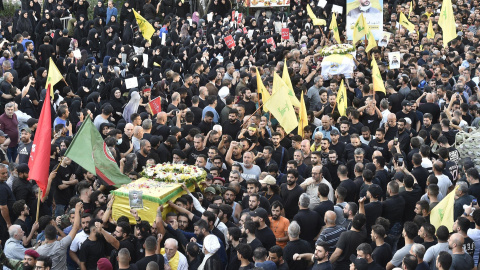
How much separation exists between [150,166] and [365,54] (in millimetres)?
11176

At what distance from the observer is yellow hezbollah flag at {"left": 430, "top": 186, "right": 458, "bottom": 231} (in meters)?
11.2

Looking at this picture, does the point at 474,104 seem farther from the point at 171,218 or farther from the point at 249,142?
the point at 171,218

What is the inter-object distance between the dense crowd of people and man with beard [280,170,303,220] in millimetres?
23

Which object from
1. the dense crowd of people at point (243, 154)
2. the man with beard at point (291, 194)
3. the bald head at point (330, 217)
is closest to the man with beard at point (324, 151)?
the dense crowd of people at point (243, 154)

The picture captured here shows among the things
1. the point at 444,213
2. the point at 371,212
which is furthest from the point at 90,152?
the point at 444,213

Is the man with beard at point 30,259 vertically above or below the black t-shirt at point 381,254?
above

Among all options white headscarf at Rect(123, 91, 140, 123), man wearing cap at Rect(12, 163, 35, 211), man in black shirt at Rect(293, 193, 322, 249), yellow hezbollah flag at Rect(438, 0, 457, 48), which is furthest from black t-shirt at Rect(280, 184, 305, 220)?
yellow hezbollah flag at Rect(438, 0, 457, 48)

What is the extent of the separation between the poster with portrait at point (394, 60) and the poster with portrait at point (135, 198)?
1098cm

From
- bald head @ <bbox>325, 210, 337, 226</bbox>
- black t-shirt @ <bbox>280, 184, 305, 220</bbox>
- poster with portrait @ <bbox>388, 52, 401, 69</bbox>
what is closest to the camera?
bald head @ <bbox>325, 210, 337, 226</bbox>

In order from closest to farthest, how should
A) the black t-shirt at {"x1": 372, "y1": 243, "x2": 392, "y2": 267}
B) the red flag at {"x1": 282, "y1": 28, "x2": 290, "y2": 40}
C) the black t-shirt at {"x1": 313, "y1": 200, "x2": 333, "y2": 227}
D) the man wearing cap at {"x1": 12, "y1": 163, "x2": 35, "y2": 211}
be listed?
1. the black t-shirt at {"x1": 372, "y1": 243, "x2": 392, "y2": 267}
2. the black t-shirt at {"x1": 313, "y1": 200, "x2": 333, "y2": 227}
3. the man wearing cap at {"x1": 12, "y1": 163, "x2": 35, "y2": 211}
4. the red flag at {"x1": 282, "y1": 28, "x2": 290, "y2": 40}

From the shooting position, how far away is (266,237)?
11156mm

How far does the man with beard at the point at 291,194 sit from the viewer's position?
12812 mm

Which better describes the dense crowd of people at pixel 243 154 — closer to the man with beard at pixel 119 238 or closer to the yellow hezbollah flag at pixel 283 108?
the man with beard at pixel 119 238

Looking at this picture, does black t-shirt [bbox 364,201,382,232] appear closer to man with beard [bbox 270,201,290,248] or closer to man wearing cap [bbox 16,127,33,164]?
man with beard [bbox 270,201,290,248]
